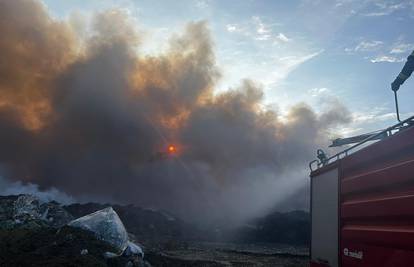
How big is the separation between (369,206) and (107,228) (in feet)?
48.6

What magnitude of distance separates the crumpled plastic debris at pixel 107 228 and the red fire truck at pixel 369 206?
12322 mm

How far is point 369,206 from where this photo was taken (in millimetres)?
4586

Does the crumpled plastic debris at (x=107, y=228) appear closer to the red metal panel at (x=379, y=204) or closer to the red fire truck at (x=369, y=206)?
the red fire truck at (x=369, y=206)

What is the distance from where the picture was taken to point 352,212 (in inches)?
198

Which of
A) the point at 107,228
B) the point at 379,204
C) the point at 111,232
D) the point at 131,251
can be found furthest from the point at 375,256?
the point at 107,228

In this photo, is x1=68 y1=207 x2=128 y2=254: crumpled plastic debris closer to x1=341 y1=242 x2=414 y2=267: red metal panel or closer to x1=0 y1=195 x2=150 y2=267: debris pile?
x1=0 y1=195 x2=150 y2=267: debris pile

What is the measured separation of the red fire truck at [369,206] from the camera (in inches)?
150

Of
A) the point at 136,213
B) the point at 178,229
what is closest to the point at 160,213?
the point at 136,213

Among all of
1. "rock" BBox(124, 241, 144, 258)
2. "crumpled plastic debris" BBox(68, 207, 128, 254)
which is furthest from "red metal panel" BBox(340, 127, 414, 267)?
"crumpled plastic debris" BBox(68, 207, 128, 254)

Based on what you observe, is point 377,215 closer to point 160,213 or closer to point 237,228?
point 237,228

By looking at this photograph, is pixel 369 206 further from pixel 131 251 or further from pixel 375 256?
pixel 131 251

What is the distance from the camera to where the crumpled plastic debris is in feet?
55.5

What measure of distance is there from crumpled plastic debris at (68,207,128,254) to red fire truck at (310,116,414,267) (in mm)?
12322

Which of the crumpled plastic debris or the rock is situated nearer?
the rock
